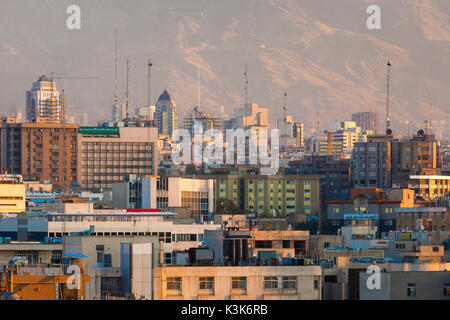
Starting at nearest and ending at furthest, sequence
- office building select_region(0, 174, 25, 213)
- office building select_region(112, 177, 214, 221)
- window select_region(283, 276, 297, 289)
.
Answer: window select_region(283, 276, 297, 289) < office building select_region(0, 174, 25, 213) < office building select_region(112, 177, 214, 221)

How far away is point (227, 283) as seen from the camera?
115 feet

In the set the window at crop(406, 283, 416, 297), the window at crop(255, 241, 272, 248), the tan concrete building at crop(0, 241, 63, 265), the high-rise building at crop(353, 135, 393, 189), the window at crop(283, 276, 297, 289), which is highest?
the high-rise building at crop(353, 135, 393, 189)

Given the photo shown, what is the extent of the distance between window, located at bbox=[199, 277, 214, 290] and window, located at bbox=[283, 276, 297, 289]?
1813mm

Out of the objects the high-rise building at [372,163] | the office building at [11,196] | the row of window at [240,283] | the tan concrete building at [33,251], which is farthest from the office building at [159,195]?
the high-rise building at [372,163]

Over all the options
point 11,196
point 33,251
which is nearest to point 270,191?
point 11,196

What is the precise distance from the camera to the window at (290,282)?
36000mm

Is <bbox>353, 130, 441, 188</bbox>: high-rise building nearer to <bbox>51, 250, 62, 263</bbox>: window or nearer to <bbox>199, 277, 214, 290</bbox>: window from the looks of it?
<bbox>51, 250, 62, 263</bbox>: window

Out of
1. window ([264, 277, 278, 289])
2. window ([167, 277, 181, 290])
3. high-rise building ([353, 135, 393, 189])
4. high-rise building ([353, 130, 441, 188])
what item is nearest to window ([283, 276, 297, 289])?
window ([264, 277, 278, 289])

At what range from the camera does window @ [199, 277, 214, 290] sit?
3488 centimetres

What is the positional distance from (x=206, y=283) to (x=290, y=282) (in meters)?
2.21

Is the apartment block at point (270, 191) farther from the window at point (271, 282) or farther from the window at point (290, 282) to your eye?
the window at point (271, 282)

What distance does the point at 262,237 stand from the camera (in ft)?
211
